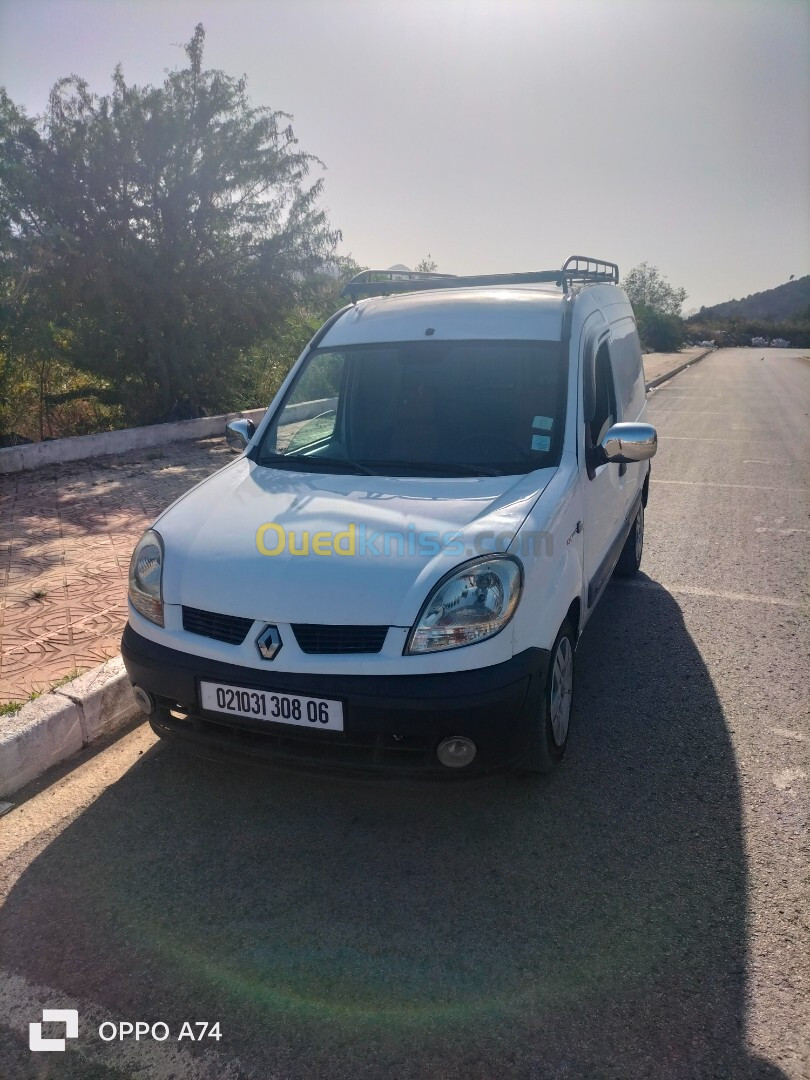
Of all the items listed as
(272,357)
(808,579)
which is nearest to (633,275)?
(272,357)

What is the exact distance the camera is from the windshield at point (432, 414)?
11.6 feet

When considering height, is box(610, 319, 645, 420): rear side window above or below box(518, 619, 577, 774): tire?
above

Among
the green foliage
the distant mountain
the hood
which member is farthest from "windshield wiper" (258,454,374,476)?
the distant mountain

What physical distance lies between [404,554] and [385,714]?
1.85 ft

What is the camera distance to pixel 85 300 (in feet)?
34.2

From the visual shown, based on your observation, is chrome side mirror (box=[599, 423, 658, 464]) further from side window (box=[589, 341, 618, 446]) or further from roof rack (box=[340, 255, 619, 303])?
roof rack (box=[340, 255, 619, 303])

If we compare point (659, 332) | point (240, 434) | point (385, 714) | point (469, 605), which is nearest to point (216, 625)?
point (385, 714)

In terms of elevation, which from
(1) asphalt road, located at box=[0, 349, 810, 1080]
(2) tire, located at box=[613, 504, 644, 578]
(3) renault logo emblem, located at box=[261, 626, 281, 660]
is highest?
(3) renault logo emblem, located at box=[261, 626, 281, 660]

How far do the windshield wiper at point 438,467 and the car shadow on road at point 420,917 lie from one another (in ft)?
→ 4.29

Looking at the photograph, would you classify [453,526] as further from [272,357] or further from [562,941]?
[272,357]

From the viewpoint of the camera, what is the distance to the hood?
2.65 metres

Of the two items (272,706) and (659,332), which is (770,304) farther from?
(272,706)

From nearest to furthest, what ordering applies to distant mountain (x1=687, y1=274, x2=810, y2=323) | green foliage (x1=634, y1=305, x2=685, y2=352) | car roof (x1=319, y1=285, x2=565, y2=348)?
car roof (x1=319, y1=285, x2=565, y2=348)
green foliage (x1=634, y1=305, x2=685, y2=352)
distant mountain (x1=687, y1=274, x2=810, y2=323)

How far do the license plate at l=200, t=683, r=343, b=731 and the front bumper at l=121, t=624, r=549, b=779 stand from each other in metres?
0.02
